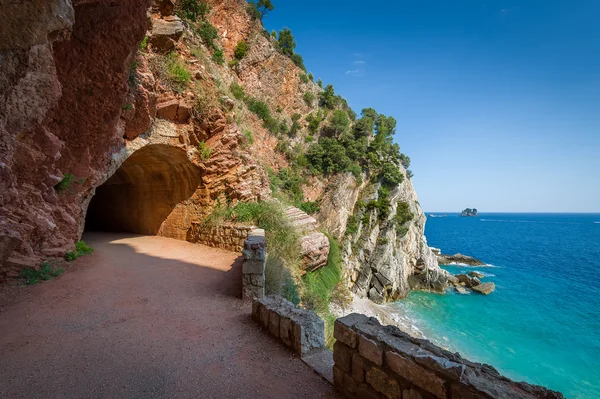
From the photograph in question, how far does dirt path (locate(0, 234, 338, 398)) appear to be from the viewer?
3072 mm

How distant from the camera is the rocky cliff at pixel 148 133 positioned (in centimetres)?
546

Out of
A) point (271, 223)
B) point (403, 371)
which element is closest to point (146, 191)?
point (271, 223)

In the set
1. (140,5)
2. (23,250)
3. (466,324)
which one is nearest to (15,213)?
(23,250)

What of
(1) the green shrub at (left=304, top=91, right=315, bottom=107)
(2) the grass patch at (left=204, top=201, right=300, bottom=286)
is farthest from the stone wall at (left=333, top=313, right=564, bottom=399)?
(1) the green shrub at (left=304, top=91, right=315, bottom=107)

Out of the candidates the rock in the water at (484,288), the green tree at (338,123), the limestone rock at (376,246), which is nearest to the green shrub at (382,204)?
the limestone rock at (376,246)

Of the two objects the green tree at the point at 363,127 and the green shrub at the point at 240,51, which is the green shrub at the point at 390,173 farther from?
the green shrub at the point at 240,51

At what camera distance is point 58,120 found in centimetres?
665

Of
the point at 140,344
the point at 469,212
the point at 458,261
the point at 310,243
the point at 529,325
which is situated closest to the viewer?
the point at 140,344

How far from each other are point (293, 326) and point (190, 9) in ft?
59.0

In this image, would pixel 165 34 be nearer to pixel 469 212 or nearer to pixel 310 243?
pixel 310 243

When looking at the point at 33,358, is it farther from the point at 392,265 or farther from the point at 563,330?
the point at 563,330

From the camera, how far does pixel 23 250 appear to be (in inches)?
237

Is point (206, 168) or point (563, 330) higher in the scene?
point (206, 168)

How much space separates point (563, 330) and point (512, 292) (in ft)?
22.7
